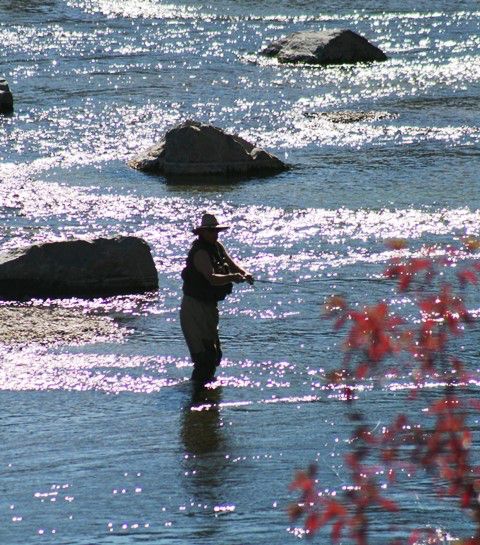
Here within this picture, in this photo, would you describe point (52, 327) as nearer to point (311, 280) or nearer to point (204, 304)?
point (204, 304)

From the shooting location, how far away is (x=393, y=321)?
4.86 meters

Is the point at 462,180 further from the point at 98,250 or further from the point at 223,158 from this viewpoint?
the point at 98,250

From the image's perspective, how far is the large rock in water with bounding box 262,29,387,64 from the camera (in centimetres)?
2864

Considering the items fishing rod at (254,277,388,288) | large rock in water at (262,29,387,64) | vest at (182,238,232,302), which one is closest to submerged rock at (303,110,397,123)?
large rock in water at (262,29,387,64)

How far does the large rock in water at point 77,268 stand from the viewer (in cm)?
1328

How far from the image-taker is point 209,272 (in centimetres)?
1062

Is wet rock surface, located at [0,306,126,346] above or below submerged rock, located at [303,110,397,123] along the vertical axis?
below

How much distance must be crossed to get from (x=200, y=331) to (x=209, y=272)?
55 cm

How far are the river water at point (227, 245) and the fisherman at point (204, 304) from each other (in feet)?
0.78

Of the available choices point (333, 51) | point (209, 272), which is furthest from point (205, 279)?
point (333, 51)

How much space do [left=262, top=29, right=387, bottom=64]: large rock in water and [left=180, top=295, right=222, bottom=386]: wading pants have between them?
18.5m

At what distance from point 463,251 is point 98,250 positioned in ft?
12.7

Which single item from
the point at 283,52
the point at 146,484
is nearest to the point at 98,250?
the point at 146,484

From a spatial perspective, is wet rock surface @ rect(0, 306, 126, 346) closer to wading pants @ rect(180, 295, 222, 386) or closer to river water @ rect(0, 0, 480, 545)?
river water @ rect(0, 0, 480, 545)
